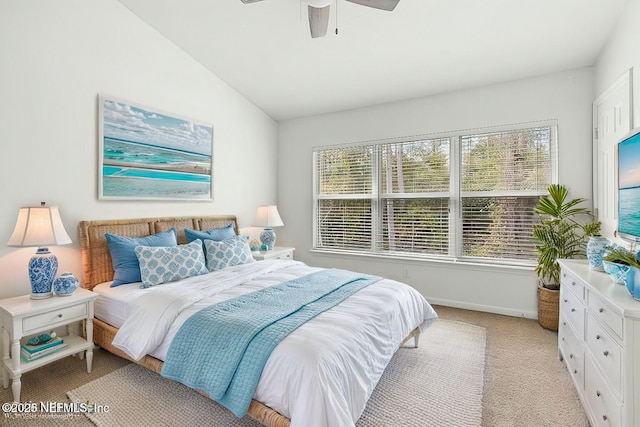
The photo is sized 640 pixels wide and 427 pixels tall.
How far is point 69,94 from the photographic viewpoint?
273 centimetres

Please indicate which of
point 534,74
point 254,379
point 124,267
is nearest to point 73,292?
point 124,267

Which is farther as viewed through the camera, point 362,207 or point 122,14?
point 362,207

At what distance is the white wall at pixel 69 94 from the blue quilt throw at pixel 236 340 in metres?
1.65

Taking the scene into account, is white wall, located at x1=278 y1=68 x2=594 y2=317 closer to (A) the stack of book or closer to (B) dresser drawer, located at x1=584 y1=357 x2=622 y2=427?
(B) dresser drawer, located at x1=584 y1=357 x2=622 y2=427

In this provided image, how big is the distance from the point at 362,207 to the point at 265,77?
212 cm

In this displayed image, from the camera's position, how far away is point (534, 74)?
3424 mm

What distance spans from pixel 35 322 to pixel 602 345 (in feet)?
11.1

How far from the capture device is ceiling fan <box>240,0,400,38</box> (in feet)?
7.07

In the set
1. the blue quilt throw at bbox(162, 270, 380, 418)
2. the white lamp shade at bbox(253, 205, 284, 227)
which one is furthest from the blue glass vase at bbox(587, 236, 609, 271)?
the white lamp shade at bbox(253, 205, 284, 227)

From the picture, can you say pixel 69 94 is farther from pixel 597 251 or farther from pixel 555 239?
pixel 555 239

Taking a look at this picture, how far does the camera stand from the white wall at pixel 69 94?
7.90 feet

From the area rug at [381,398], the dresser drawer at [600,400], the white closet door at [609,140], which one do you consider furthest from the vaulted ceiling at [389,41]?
the area rug at [381,398]

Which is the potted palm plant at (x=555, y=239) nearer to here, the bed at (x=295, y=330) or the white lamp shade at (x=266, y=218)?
the bed at (x=295, y=330)

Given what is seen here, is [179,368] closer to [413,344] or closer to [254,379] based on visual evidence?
[254,379]
